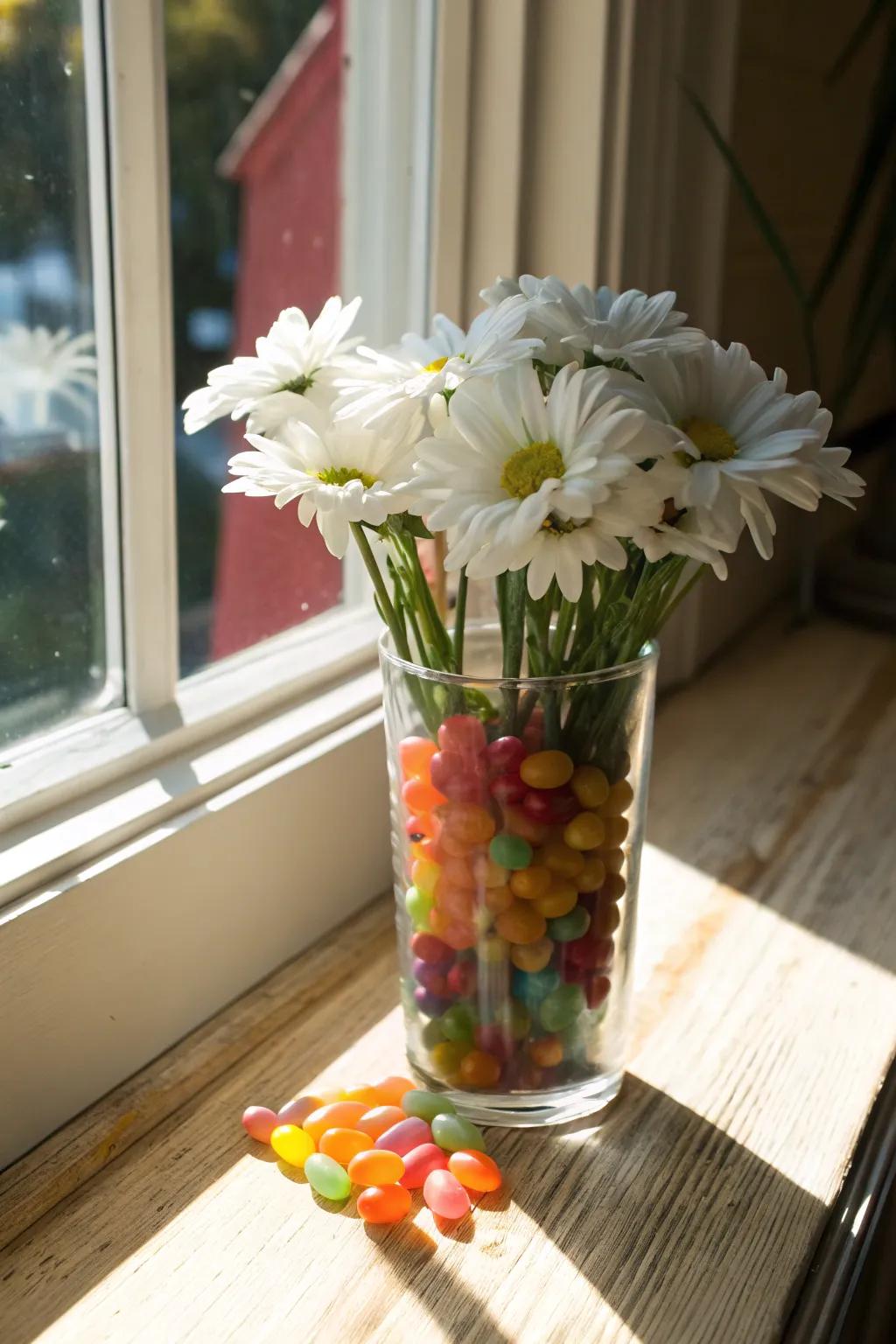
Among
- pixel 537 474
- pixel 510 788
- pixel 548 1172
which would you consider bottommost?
pixel 548 1172

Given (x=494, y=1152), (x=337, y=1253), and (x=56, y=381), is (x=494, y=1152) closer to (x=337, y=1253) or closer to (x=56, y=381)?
(x=337, y=1253)

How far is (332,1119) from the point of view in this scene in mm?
688

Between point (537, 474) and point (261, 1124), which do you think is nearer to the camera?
point (537, 474)

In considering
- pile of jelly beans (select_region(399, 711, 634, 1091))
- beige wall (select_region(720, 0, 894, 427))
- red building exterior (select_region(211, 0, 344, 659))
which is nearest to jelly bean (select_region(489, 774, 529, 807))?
pile of jelly beans (select_region(399, 711, 634, 1091))

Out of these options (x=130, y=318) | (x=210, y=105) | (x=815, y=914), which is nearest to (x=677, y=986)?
(x=815, y=914)

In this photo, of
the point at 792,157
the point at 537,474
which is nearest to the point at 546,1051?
the point at 537,474

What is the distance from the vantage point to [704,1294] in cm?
61

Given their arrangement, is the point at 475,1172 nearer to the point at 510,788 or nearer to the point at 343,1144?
the point at 343,1144

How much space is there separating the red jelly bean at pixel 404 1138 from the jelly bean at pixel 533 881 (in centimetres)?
14

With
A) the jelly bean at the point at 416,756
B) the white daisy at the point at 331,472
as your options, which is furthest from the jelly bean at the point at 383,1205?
the white daisy at the point at 331,472

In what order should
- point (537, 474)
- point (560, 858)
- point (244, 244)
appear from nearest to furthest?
1. point (537, 474)
2. point (560, 858)
3. point (244, 244)

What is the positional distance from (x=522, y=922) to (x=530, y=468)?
0.77ft

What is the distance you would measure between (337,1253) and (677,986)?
1.04ft

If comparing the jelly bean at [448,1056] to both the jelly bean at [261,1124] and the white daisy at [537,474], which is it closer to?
the jelly bean at [261,1124]
